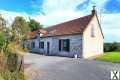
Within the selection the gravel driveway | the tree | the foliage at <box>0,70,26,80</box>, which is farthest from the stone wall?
the tree

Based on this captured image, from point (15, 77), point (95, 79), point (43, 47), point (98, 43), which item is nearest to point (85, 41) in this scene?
point (98, 43)

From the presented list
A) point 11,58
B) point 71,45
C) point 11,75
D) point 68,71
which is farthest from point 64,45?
point 11,75

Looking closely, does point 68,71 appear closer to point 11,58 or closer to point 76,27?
point 11,58

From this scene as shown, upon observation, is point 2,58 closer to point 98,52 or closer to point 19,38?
point 19,38

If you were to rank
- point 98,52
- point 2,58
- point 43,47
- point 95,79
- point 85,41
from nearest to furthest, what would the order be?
point 2,58
point 95,79
point 85,41
point 98,52
point 43,47

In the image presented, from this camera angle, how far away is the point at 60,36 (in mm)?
31094

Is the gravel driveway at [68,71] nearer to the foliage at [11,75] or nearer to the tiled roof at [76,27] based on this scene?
the foliage at [11,75]

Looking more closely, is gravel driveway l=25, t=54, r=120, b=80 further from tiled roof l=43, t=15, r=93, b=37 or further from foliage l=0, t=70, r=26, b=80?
tiled roof l=43, t=15, r=93, b=37

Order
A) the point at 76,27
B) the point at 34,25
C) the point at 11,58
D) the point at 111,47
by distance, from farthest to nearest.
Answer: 1. the point at 34,25
2. the point at 111,47
3. the point at 76,27
4. the point at 11,58

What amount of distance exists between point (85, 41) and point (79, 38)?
0.80 meters

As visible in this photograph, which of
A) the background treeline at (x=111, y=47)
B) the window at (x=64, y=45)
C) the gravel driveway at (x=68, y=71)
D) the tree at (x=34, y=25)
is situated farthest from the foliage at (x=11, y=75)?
the tree at (x=34, y=25)

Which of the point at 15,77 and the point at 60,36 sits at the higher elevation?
the point at 60,36

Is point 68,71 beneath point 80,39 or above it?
beneath

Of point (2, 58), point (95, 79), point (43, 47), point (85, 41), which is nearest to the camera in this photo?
point (2, 58)
